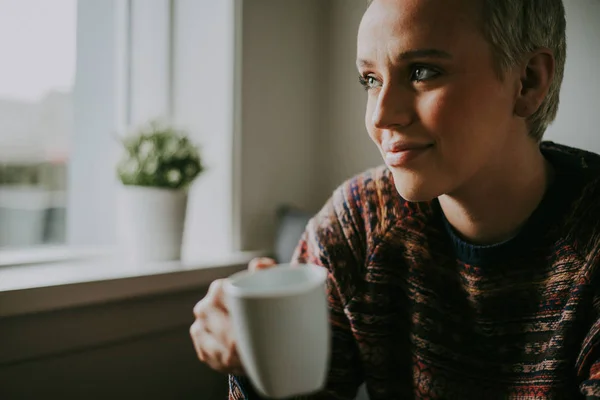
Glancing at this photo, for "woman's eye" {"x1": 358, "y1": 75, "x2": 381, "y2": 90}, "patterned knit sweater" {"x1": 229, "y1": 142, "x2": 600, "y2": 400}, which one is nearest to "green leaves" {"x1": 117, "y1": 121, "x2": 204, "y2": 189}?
"patterned knit sweater" {"x1": 229, "y1": 142, "x2": 600, "y2": 400}

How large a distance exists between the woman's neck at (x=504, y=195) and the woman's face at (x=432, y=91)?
10 cm

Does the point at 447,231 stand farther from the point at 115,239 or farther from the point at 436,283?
→ the point at 115,239

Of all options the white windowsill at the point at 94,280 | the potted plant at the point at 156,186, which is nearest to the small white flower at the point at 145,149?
the potted plant at the point at 156,186

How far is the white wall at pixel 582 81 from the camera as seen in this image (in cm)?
113

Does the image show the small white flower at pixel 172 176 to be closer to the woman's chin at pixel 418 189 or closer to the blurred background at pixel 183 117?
the blurred background at pixel 183 117

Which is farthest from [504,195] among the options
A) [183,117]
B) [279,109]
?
[183,117]

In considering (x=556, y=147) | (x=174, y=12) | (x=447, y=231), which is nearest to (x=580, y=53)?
(x=556, y=147)

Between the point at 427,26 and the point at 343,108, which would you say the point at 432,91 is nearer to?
the point at 427,26

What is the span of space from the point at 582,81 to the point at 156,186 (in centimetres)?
101

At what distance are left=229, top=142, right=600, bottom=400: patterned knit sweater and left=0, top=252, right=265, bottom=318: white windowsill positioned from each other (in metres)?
0.39

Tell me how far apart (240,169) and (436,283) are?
74 centimetres

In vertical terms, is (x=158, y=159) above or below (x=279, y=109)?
below

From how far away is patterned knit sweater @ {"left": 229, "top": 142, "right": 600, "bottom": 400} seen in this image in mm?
816

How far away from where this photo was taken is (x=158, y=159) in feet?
4.17
